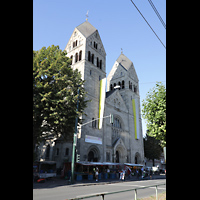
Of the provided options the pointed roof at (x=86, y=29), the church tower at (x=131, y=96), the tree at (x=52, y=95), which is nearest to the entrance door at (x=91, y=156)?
the tree at (x=52, y=95)

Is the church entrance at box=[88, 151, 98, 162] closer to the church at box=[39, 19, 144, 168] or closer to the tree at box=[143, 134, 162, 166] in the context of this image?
the church at box=[39, 19, 144, 168]

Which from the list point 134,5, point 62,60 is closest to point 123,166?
point 62,60

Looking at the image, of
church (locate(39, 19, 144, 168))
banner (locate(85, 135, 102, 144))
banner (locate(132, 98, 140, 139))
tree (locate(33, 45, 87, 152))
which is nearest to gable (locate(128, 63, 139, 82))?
church (locate(39, 19, 144, 168))

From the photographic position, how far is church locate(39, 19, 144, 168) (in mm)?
28216

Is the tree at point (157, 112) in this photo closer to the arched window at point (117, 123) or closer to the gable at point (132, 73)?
the arched window at point (117, 123)

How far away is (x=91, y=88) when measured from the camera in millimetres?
32781

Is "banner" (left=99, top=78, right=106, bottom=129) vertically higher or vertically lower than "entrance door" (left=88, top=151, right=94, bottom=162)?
higher

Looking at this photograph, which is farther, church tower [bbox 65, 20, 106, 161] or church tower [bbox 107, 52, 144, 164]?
church tower [bbox 107, 52, 144, 164]

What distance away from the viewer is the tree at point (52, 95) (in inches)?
709

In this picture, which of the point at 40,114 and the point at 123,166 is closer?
the point at 40,114

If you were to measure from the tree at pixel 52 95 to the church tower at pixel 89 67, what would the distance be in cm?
845
